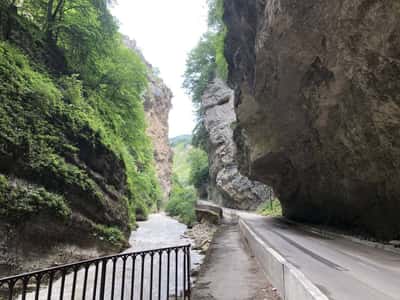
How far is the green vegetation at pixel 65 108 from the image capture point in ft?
28.0

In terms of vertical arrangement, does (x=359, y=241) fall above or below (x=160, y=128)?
below

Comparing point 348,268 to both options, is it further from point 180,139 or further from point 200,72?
point 180,139

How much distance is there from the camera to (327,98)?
31.8ft

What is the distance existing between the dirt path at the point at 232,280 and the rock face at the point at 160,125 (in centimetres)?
5652

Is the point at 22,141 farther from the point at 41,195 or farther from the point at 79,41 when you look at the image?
the point at 79,41

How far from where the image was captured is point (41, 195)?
8.49 metres

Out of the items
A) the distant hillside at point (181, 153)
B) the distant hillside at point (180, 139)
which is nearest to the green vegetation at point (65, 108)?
the distant hillside at point (181, 153)

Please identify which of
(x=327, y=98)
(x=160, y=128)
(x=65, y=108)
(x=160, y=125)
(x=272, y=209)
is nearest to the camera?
(x=327, y=98)

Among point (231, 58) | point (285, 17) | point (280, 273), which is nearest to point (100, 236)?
point (280, 273)

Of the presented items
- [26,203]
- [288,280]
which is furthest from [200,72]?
[288,280]

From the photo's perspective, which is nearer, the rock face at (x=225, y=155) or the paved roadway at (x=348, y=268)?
the paved roadway at (x=348, y=268)

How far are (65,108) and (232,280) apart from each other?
9.62 meters

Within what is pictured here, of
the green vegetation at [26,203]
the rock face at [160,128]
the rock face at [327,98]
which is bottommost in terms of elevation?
the green vegetation at [26,203]

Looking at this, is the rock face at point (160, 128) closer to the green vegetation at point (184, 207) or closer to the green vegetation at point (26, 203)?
the green vegetation at point (184, 207)
